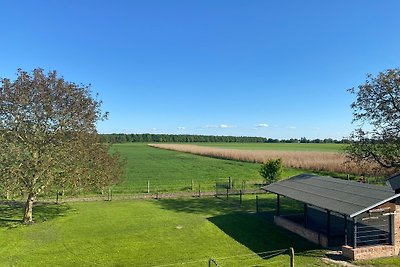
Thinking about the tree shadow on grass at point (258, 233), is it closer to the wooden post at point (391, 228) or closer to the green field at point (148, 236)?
the green field at point (148, 236)

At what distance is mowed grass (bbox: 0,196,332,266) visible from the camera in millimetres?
14805

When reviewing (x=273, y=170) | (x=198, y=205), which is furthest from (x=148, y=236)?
(x=273, y=170)

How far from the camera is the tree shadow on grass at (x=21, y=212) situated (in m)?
21.7

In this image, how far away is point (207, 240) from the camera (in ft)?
58.1

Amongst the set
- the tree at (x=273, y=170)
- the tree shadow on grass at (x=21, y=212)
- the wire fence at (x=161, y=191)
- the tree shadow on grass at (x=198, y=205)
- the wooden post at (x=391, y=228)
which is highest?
the tree at (x=273, y=170)

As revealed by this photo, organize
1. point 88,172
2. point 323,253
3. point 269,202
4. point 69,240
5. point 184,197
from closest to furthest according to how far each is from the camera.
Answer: point 323,253 < point 69,240 < point 88,172 < point 269,202 < point 184,197

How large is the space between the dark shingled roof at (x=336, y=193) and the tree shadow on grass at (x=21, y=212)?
1494cm

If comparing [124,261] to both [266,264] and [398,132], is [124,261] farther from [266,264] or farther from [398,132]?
[398,132]

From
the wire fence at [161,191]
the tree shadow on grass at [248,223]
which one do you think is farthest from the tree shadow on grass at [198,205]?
the wire fence at [161,191]

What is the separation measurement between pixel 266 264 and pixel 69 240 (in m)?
10.0

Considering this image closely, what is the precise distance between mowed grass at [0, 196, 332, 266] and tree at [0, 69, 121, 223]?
104 inches

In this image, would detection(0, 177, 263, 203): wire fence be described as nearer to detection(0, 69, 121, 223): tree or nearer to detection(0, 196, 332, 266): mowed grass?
detection(0, 196, 332, 266): mowed grass

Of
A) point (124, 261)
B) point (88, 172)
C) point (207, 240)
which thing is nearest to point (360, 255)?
point (207, 240)

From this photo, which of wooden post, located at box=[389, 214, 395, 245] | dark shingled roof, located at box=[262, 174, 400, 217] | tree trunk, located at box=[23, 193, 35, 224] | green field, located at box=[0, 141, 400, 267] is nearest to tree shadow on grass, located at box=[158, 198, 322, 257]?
green field, located at box=[0, 141, 400, 267]
